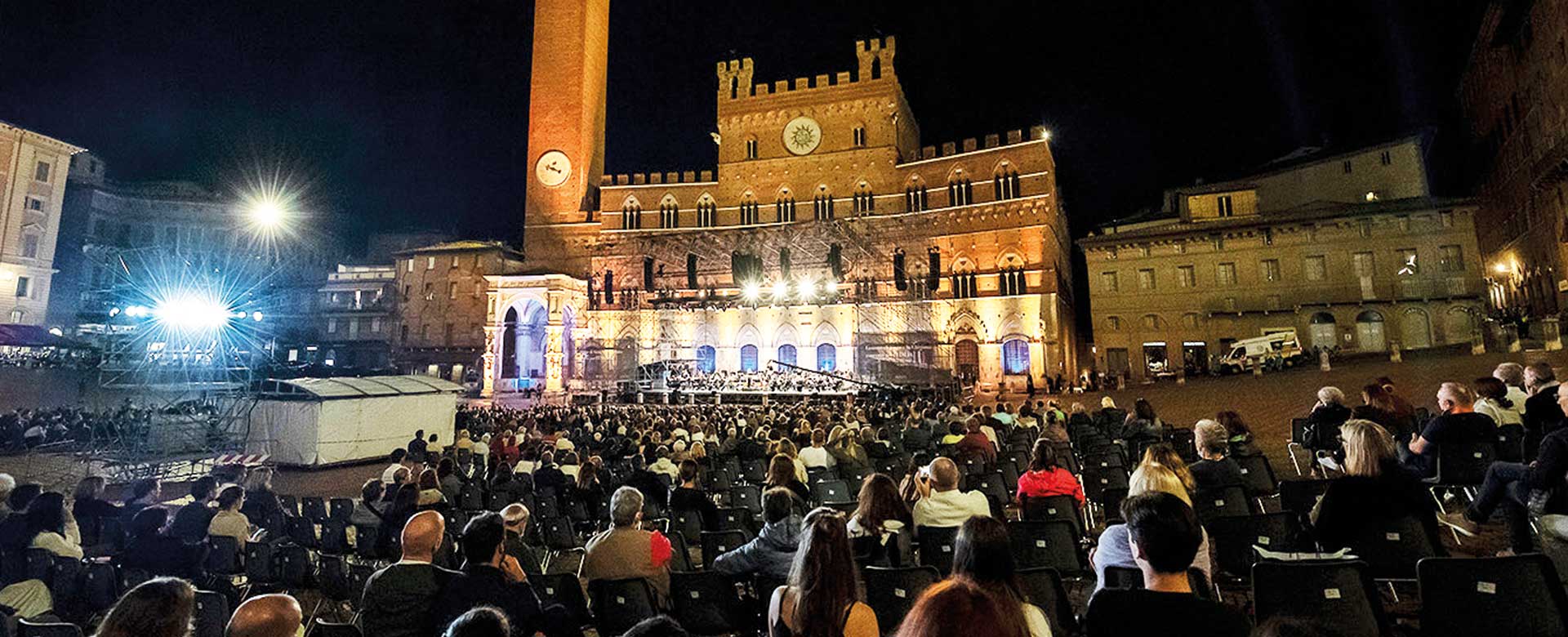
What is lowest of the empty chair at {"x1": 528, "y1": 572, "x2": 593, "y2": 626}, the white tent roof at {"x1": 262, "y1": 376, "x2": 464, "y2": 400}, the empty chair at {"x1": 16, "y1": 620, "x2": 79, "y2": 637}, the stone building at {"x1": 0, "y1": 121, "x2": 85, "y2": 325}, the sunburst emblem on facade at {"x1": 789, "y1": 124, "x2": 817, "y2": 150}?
the empty chair at {"x1": 528, "y1": 572, "x2": 593, "y2": 626}

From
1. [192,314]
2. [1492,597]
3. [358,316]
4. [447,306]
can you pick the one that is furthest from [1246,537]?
[358,316]

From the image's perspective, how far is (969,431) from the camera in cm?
872

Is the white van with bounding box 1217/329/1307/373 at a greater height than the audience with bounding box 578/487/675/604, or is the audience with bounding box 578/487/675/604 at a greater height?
the white van with bounding box 1217/329/1307/373

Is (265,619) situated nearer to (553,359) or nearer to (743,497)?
(743,497)

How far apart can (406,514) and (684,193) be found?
3404 centimetres

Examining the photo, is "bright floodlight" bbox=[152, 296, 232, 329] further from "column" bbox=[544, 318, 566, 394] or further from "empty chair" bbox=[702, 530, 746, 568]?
"empty chair" bbox=[702, 530, 746, 568]

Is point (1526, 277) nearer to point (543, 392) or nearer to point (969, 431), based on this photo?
point (969, 431)

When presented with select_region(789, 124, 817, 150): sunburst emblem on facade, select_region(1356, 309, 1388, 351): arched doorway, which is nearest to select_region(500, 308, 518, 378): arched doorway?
select_region(789, 124, 817, 150): sunburst emblem on facade

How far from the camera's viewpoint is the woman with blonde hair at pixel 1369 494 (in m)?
3.70

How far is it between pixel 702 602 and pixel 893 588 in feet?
3.98

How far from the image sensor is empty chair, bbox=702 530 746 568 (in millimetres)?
4848

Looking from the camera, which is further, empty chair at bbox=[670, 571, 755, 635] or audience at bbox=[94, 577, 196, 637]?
empty chair at bbox=[670, 571, 755, 635]

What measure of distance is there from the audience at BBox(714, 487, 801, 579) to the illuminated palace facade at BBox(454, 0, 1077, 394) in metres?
25.3

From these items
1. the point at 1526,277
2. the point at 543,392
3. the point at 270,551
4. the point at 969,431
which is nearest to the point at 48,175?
the point at 543,392
